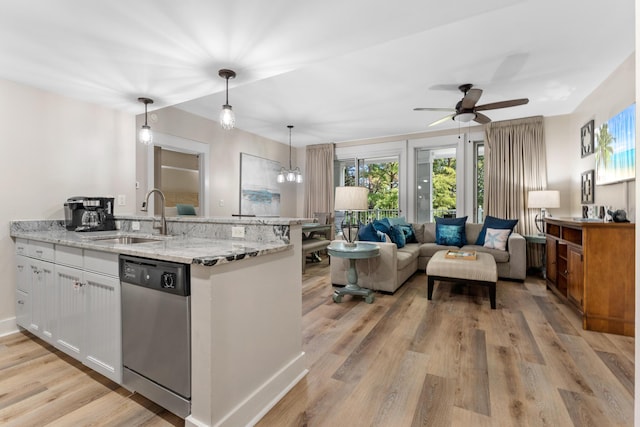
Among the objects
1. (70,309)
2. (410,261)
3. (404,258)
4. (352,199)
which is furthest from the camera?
(410,261)

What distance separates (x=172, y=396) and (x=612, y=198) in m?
4.43

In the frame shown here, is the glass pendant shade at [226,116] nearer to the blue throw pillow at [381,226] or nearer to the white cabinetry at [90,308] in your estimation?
the white cabinetry at [90,308]

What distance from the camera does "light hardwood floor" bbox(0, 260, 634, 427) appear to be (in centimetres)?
151

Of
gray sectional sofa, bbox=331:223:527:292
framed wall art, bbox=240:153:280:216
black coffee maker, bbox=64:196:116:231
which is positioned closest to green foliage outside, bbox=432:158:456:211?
gray sectional sofa, bbox=331:223:527:292

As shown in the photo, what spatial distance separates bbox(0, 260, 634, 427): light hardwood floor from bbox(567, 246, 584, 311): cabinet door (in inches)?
7.2

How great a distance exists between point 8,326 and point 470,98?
498 centimetres

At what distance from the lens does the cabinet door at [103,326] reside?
164cm

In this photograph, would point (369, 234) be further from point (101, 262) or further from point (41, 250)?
point (41, 250)

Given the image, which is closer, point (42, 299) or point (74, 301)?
point (74, 301)

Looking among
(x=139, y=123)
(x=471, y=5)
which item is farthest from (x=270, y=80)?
(x=471, y=5)

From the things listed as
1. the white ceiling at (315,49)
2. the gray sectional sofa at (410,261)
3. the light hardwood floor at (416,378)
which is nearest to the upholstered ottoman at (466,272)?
the light hardwood floor at (416,378)

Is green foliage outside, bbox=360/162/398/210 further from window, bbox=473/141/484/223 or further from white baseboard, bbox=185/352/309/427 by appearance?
white baseboard, bbox=185/352/309/427

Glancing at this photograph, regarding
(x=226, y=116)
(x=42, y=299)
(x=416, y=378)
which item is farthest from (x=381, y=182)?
(x=42, y=299)

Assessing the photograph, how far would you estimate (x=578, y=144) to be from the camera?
4.36 m
